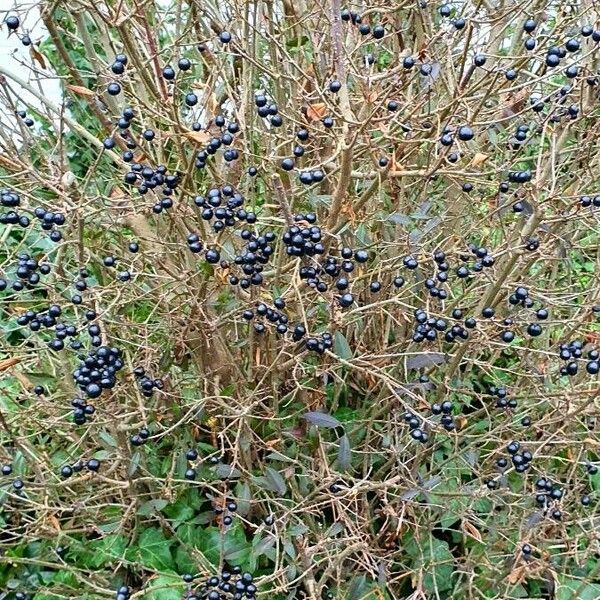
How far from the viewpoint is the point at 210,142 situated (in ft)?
7.85

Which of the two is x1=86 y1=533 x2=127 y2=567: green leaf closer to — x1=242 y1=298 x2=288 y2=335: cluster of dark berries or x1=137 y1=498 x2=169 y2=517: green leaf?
x1=137 y1=498 x2=169 y2=517: green leaf

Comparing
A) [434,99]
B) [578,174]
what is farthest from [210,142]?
[578,174]

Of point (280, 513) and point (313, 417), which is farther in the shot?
point (280, 513)

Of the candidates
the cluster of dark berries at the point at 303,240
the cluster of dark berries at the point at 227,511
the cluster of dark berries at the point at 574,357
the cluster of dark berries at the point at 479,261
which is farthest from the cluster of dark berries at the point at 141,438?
the cluster of dark berries at the point at 574,357

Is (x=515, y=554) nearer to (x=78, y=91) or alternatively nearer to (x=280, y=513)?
(x=280, y=513)

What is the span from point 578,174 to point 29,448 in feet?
7.67

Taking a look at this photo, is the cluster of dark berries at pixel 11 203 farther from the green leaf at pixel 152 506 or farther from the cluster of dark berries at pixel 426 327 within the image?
the cluster of dark berries at pixel 426 327

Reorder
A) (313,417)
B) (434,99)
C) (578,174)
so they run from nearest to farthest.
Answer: (313,417), (578,174), (434,99)

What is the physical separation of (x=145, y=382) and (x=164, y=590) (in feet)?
2.48

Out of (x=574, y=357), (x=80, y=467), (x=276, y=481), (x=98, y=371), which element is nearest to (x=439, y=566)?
(x=276, y=481)

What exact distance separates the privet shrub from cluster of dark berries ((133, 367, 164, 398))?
0.01 m

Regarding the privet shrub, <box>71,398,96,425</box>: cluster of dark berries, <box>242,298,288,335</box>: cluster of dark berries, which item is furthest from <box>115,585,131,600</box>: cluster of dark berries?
<box>242,298,288,335</box>: cluster of dark berries

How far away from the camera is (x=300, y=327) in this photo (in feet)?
8.05

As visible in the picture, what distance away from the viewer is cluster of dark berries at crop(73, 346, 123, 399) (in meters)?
2.39
